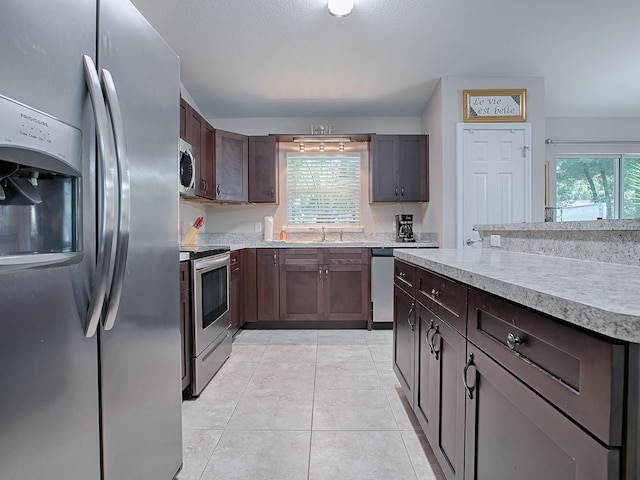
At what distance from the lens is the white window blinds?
166 inches

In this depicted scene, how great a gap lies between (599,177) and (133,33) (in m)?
5.81

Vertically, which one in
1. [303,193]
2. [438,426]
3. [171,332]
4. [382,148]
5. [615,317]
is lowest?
[438,426]

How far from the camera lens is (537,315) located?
689 millimetres

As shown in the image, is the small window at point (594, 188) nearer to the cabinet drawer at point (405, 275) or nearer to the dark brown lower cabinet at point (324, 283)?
the dark brown lower cabinet at point (324, 283)

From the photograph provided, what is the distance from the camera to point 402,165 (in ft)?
12.5

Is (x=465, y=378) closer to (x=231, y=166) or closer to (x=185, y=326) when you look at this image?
(x=185, y=326)

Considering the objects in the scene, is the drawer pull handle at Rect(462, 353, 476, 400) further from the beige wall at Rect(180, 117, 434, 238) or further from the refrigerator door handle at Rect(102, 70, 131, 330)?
the beige wall at Rect(180, 117, 434, 238)

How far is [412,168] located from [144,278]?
3333 mm

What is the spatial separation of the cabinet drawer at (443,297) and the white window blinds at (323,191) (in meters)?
2.69

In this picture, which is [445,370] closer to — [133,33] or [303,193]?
[133,33]

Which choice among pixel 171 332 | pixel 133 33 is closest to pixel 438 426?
pixel 171 332

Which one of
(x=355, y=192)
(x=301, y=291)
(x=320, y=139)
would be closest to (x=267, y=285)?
(x=301, y=291)

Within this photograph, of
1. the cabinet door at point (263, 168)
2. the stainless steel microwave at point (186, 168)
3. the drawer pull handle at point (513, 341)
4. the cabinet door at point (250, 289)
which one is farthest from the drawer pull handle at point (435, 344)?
the cabinet door at point (263, 168)

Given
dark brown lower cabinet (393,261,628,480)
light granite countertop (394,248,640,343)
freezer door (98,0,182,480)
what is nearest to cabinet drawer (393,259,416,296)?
dark brown lower cabinet (393,261,628,480)
